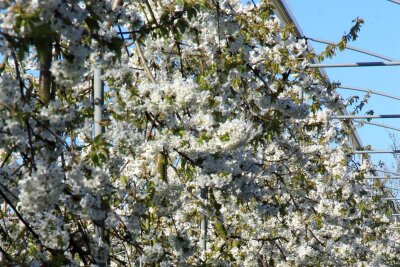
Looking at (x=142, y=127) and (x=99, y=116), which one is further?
(x=142, y=127)

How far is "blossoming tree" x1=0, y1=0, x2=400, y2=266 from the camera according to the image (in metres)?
3.46

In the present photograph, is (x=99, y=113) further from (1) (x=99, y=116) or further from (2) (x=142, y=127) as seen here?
(2) (x=142, y=127)

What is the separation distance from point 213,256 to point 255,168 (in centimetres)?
243

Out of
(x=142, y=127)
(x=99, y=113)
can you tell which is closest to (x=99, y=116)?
(x=99, y=113)

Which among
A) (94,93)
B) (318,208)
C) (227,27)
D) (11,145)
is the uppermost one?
(318,208)

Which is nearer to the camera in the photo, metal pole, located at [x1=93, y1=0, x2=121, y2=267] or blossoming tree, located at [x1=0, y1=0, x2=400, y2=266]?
blossoming tree, located at [x1=0, y1=0, x2=400, y2=266]

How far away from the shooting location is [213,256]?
708 centimetres

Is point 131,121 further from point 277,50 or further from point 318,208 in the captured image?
point 318,208

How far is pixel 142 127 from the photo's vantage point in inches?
204

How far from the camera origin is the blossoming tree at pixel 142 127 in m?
3.46

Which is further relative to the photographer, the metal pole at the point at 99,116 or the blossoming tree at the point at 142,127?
the metal pole at the point at 99,116

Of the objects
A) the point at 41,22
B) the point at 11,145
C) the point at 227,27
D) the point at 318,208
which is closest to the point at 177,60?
the point at 227,27

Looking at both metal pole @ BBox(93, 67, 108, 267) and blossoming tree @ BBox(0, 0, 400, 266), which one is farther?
metal pole @ BBox(93, 67, 108, 267)

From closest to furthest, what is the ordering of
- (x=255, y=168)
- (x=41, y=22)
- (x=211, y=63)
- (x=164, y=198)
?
(x=41, y=22)
(x=255, y=168)
(x=164, y=198)
(x=211, y=63)
